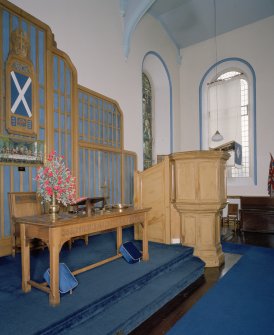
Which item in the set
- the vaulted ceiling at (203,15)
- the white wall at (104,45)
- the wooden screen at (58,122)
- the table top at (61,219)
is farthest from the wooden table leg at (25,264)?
the vaulted ceiling at (203,15)

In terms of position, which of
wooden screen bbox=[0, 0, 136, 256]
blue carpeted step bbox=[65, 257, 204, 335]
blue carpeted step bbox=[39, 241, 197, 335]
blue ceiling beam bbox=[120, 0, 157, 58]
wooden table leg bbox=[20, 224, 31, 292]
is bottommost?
blue carpeted step bbox=[65, 257, 204, 335]

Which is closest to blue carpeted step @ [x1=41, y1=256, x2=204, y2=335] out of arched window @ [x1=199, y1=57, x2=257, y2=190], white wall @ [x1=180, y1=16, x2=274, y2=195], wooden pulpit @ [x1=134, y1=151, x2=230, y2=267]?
wooden pulpit @ [x1=134, y1=151, x2=230, y2=267]

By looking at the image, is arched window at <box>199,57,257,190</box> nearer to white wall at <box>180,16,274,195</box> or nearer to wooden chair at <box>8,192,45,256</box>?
white wall at <box>180,16,274,195</box>

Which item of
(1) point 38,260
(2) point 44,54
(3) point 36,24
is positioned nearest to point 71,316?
(1) point 38,260

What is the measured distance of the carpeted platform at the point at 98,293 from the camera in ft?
7.18

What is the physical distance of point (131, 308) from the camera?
2.60 metres

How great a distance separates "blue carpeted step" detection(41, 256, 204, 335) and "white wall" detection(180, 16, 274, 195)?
5.40 m

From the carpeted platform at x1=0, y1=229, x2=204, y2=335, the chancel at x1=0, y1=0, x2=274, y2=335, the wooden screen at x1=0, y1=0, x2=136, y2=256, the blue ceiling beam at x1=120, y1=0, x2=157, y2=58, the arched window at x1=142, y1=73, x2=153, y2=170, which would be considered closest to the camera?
the carpeted platform at x1=0, y1=229, x2=204, y2=335

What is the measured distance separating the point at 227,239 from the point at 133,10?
5.89m

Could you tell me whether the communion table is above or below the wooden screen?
below

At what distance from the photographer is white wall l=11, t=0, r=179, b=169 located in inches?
199

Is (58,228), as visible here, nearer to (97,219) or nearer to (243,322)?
(97,219)

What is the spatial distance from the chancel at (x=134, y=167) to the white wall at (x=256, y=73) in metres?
0.04

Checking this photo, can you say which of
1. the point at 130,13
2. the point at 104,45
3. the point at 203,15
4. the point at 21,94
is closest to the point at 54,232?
the point at 21,94
